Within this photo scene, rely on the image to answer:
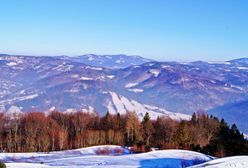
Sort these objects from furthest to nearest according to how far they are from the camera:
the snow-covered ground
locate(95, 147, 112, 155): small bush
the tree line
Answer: the tree line, locate(95, 147, 112, 155): small bush, the snow-covered ground

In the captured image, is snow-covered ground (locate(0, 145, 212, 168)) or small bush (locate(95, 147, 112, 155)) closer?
snow-covered ground (locate(0, 145, 212, 168))

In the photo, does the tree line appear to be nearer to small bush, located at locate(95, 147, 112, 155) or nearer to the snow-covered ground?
small bush, located at locate(95, 147, 112, 155)

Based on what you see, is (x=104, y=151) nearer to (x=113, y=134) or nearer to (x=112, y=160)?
(x=112, y=160)

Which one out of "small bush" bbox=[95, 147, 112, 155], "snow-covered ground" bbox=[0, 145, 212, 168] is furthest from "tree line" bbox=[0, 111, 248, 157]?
A: "snow-covered ground" bbox=[0, 145, 212, 168]

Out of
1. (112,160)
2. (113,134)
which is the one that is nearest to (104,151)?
(112,160)

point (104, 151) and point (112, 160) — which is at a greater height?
point (112, 160)

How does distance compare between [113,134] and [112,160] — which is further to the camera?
[113,134]

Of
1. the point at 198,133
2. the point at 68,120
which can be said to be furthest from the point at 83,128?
the point at 198,133

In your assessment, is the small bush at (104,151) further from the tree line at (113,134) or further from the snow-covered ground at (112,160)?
the tree line at (113,134)
